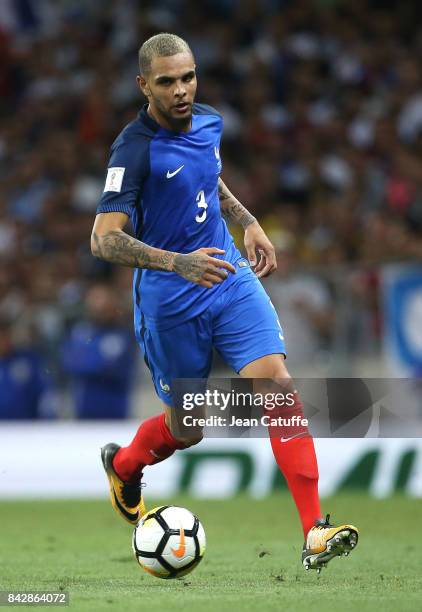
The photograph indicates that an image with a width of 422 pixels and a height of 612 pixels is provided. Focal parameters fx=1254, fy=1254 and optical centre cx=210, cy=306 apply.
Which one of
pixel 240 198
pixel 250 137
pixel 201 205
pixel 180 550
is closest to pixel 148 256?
pixel 201 205

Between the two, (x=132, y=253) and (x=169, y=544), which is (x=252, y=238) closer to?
(x=132, y=253)

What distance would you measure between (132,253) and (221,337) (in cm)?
81

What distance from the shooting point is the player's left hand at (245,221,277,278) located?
681 cm

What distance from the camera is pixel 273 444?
20.7 feet

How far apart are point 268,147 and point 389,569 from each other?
27.7ft

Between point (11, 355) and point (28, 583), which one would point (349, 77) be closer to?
point (11, 355)

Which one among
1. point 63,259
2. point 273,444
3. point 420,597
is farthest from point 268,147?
point 420,597

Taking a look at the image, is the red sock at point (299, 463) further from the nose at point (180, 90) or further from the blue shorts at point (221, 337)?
the nose at point (180, 90)

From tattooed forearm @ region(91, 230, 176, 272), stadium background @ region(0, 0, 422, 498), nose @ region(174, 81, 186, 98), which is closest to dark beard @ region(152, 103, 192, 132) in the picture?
nose @ region(174, 81, 186, 98)

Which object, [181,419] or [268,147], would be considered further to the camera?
[268,147]

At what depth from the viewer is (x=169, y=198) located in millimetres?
6453

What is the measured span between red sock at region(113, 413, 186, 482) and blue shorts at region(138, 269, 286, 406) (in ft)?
1.10

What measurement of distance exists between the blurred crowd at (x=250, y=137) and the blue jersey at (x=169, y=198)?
459 cm

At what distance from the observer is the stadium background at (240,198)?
11242mm
